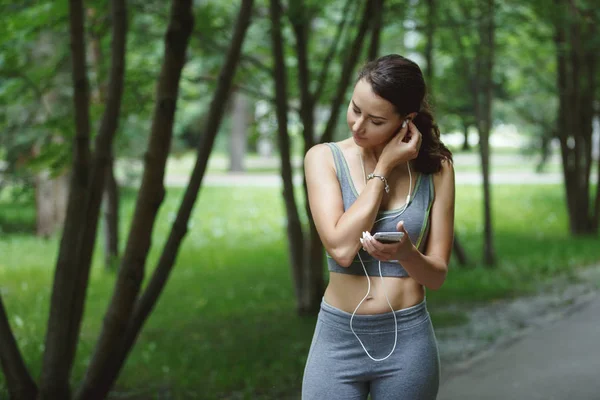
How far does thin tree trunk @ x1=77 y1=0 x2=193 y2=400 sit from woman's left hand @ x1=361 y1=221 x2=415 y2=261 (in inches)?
119

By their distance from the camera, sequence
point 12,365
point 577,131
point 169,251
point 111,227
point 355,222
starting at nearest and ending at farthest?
1. point 355,222
2. point 12,365
3. point 169,251
4. point 111,227
5. point 577,131

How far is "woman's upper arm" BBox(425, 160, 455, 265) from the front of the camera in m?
2.88

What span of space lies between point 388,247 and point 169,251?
3.37 metres

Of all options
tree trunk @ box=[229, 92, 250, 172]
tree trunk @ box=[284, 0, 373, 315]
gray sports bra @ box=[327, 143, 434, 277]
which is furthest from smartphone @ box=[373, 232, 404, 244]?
tree trunk @ box=[229, 92, 250, 172]

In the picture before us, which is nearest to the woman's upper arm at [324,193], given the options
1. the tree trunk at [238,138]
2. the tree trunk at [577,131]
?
the tree trunk at [577,131]

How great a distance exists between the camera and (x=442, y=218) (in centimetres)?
289

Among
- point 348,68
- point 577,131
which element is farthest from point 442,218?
point 577,131

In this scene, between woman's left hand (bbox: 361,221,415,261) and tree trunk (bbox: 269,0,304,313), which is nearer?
woman's left hand (bbox: 361,221,415,261)

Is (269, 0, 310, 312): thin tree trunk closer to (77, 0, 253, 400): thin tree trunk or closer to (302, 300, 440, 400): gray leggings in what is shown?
(77, 0, 253, 400): thin tree trunk

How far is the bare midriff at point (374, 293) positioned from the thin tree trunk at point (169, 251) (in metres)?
2.89

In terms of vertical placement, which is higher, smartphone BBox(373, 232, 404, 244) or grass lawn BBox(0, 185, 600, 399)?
smartphone BBox(373, 232, 404, 244)

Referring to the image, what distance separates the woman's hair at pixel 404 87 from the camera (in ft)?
9.04

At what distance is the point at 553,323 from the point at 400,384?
20.7 feet

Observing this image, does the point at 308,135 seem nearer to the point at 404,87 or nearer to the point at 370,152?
the point at 370,152
